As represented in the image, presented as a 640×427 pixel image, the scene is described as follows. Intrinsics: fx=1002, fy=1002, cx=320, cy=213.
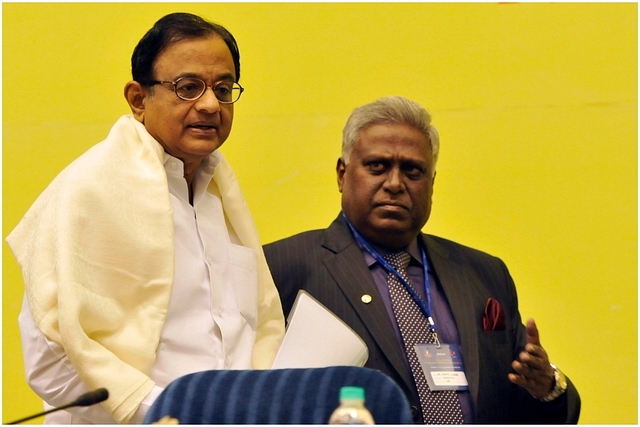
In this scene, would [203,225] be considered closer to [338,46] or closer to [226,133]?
[226,133]

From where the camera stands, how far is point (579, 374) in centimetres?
397

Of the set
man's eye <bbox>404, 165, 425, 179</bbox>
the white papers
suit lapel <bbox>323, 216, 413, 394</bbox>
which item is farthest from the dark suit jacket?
the white papers

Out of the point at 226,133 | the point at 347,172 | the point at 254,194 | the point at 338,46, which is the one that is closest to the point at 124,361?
the point at 226,133

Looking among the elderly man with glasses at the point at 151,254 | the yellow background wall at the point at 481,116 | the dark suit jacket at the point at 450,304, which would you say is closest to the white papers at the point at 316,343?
the elderly man with glasses at the point at 151,254

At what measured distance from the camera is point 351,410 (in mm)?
1609

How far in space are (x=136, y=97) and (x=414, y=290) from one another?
3.40 feet

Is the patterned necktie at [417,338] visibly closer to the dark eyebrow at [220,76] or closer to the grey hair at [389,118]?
the grey hair at [389,118]

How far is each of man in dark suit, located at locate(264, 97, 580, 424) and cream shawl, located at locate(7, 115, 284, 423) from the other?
2.54 ft

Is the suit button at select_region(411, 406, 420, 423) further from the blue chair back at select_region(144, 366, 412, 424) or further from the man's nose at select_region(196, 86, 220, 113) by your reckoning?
the man's nose at select_region(196, 86, 220, 113)

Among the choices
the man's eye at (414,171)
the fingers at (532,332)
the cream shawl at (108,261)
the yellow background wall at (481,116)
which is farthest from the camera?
the yellow background wall at (481,116)

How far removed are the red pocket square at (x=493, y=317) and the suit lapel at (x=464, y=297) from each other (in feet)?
0.06

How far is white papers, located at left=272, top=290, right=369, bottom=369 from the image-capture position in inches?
89.7

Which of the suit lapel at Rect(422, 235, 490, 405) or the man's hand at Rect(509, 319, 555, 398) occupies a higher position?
the suit lapel at Rect(422, 235, 490, 405)

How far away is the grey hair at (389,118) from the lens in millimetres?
3129
